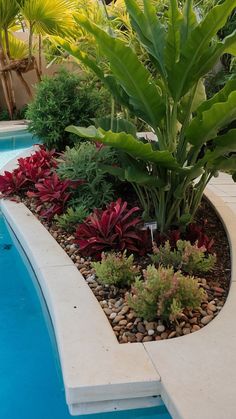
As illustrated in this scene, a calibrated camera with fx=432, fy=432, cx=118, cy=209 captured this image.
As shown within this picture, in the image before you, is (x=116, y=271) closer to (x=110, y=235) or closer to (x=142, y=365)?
(x=110, y=235)

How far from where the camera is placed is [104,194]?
14.2 feet

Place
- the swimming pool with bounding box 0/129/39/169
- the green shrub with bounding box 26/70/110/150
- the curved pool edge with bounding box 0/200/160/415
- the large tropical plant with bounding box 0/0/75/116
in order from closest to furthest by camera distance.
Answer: the curved pool edge with bounding box 0/200/160/415 → the green shrub with bounding box 26/70/110/150 → the swimming pool with bounding box 0/129/39/169 → the large tropical plant with bounding box 0/0/75/116

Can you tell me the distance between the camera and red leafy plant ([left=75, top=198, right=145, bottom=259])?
11.4 feet

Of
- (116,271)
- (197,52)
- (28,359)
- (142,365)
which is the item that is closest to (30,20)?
(197,52)

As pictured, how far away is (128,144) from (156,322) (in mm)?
1127

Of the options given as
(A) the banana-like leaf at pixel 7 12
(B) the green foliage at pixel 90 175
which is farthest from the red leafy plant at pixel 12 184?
(A) the banana-like leaf at pixel 7 12

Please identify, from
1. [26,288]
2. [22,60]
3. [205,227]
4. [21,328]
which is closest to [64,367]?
[21,328]

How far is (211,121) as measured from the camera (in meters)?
2.89

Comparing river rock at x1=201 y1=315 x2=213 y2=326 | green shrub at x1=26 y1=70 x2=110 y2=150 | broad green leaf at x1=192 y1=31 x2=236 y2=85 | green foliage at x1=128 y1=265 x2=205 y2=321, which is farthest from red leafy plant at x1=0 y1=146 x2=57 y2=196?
river rock at x1=201 y1=315 x2=213 y2=326

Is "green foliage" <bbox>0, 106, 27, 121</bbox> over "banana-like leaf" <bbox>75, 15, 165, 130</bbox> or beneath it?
beneath

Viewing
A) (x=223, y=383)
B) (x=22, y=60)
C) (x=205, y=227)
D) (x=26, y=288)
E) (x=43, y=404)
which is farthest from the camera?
(x=22, y=60)

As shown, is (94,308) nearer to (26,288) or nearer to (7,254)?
(26,288)

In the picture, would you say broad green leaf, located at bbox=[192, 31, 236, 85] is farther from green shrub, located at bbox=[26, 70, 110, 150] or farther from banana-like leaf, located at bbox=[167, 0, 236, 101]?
green shrub, located at bbox=[26, 70, 110, 150]

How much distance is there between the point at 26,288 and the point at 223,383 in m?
2.15
